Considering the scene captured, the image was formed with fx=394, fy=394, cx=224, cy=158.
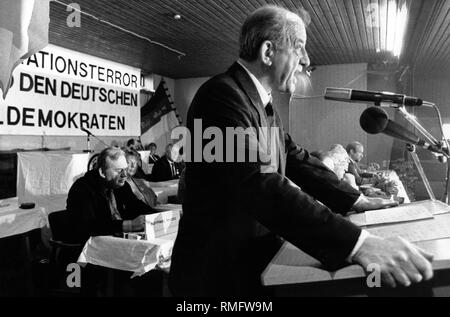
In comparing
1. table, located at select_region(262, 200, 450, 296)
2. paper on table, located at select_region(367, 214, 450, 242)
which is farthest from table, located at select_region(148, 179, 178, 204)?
table, located at select_region(262, 200, 450, 296)

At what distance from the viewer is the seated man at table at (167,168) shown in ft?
22.8

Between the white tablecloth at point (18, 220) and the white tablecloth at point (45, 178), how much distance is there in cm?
86

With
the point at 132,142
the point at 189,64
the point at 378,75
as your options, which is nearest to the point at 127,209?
the point at 132,142

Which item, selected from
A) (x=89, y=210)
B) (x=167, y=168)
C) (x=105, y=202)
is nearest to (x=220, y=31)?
(x=167, y=168)

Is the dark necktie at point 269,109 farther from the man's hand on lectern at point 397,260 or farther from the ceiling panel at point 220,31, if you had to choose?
the ceiling panel at point 220,31

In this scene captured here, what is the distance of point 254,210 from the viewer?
0.92m

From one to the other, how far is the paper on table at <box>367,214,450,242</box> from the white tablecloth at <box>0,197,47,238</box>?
3142 mm

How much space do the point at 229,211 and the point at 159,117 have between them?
9.15 meters

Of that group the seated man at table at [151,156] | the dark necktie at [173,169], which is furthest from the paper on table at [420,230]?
the seated man at table at [151,156]

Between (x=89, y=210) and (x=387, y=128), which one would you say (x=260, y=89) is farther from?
(x=89, y=210)

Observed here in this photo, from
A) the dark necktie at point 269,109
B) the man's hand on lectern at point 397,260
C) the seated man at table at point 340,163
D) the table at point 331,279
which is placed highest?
the dark necktie at point 269,109

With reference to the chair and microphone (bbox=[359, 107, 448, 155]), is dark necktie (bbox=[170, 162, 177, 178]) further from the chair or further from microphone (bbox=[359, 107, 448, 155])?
microphone (bbox=[359, 107, 448, 155])

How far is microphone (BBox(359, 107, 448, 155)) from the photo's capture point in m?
1.28
